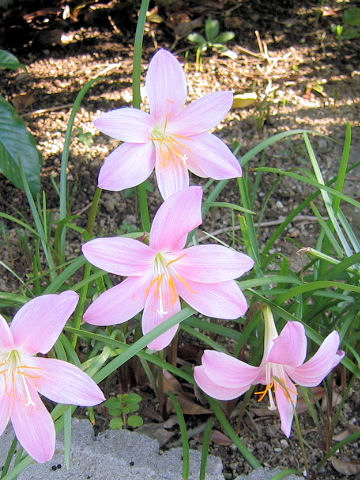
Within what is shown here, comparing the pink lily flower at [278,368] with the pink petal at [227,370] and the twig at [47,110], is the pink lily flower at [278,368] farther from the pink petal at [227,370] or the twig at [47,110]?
the twig at [47,110]

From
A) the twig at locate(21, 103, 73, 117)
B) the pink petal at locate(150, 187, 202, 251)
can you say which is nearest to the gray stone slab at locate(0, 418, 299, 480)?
the pink petal at locate(150, 187, 202, 251)

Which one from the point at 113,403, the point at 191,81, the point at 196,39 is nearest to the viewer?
the point at 113,403

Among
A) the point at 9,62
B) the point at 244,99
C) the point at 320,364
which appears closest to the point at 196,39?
the point at 244,99

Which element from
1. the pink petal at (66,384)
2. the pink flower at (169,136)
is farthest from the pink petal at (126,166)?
the pink petal at (66,384)

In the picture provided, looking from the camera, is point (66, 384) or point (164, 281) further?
point (164, 281)

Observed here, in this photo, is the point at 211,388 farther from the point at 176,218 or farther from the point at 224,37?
the point at 224,37

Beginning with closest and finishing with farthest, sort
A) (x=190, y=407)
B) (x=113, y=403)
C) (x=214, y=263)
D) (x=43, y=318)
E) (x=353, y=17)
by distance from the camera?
1. (x=43, y=318)
2. (x=214, y=263)
3. (x=113, y=403)
4. (x=190, y=407)
5. (x=353, y=17)

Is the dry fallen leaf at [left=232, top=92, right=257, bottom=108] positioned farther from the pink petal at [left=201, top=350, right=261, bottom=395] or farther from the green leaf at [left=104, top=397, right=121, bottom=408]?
the pink petal at [left=201, top=350, right=261, bottom=395]

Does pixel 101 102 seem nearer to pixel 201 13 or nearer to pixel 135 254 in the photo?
pixel 201 13
